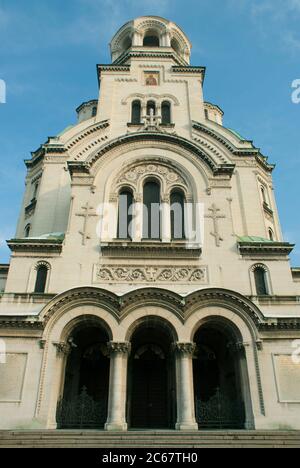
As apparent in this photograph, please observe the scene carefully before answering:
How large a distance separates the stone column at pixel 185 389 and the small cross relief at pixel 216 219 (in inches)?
246

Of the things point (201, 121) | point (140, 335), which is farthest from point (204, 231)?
point (201, 121)

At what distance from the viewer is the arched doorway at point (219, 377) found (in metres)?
18.0

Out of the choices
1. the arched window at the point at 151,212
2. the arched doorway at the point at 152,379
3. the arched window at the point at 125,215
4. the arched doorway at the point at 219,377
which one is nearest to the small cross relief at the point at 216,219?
the arched window at the point at 151,212

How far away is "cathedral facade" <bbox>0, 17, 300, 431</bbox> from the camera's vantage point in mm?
17812

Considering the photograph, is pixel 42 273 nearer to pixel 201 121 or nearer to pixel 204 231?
pixel 204 231

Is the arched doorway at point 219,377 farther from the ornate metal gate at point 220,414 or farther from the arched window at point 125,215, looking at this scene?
the arched window at point 125,215

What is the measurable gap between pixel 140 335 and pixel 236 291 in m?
5.24

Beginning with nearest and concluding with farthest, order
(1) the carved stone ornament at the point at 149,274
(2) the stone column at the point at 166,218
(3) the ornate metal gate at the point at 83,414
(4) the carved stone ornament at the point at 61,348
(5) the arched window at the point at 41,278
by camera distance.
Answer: (3) the ornate metal gate at the point at 83,414
(4) the carved stone ornament at the point at 61,348
(5) the arched window at the point at 41,278
(1) the carved stone ornament at the point at 149,274
(2) the stone column at the point at 166,218

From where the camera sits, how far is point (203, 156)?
24.7 metres

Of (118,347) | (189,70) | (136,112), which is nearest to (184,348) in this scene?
(118,347)

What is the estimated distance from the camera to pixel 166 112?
31188 mm

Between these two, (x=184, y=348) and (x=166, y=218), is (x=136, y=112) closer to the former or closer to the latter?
(x=166, y=218)

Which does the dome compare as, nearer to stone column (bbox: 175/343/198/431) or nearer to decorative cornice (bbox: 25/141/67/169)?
decorative cornice (bbox: 25/141/67/169)

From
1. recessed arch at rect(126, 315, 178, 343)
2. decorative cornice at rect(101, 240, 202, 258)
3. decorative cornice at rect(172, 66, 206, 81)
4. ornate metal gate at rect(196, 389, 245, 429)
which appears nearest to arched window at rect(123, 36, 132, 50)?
decorative cornice at rect(172, 66, 206, 81)
